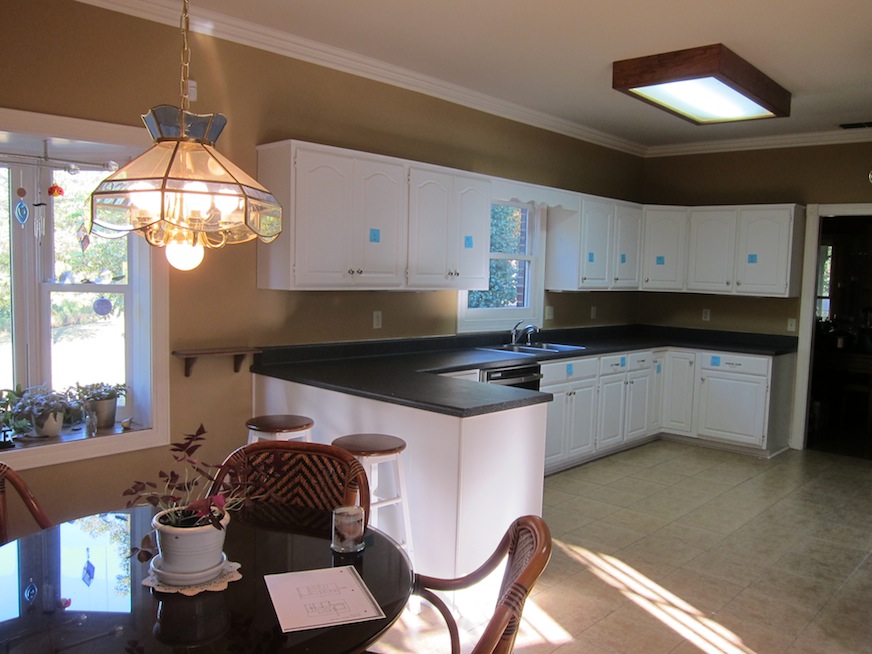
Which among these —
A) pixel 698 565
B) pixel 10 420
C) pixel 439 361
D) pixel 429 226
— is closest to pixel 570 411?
pixel 439 361

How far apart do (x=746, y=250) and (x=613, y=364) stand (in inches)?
65.9

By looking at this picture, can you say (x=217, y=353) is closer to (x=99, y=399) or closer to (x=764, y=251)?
(x=99, y=399)

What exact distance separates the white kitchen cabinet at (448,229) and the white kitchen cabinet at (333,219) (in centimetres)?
11

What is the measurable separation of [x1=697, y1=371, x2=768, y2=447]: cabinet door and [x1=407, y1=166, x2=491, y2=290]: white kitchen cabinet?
248cm

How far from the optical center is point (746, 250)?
6004 mm

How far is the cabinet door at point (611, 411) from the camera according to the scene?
214 inches

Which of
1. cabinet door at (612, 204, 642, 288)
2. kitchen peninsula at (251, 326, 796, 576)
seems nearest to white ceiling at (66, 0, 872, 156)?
cabinet door at (612, 204, 642, 288)

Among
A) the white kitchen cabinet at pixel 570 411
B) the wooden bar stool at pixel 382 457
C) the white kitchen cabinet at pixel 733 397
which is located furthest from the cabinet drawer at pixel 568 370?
the wooden bar stool at pixel 382 457

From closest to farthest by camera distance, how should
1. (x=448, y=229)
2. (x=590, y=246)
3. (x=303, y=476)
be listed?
1. (x=303, y=476)
2. (x=448, y=229)
3. (x=590, y=246)

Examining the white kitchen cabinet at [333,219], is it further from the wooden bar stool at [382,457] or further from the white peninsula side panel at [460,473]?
the wooden bar stool at [382,457]

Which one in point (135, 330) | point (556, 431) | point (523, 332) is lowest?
point (556, 431)

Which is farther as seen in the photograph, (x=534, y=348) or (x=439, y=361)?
(x=534, y=348)

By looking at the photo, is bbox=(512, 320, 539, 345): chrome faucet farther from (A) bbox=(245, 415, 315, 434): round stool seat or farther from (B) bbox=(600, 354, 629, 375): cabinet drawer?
(A) bbox=(245, 415, 315, 434): round stool seat

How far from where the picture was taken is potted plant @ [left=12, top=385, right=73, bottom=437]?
323 centimetres
